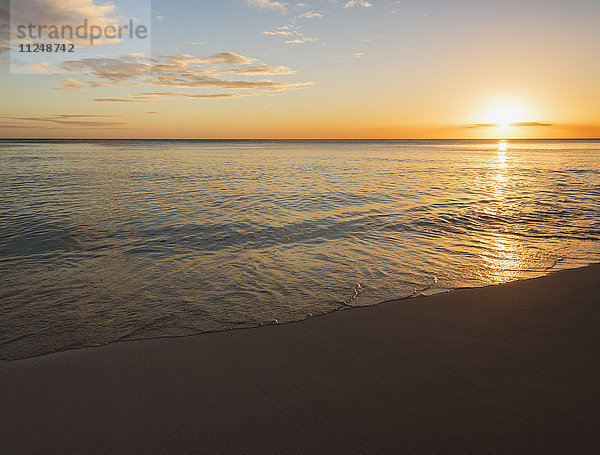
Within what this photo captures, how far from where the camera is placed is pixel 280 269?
7.80 metres

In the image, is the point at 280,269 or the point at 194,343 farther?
the point at 280,269

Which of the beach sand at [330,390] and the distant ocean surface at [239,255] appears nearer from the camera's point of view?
the beach sand at [330,390]

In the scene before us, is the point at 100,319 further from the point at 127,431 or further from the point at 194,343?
the point at 127,431

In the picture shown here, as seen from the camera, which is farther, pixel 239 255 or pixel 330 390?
pixel 239 255

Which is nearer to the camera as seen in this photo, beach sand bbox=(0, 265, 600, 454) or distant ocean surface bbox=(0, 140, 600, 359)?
beach sand bbox=(0, 265, 600, 454)

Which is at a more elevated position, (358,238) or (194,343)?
(358,238)

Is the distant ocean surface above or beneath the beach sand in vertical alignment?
above

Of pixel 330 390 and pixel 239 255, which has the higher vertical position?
pixel 239 255

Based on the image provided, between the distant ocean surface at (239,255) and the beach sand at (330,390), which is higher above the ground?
the distant ocean surface at (239,255)

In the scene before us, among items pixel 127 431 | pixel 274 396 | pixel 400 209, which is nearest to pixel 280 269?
pixel 274 396

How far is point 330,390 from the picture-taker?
379 cm

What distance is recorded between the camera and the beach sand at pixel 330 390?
3.14 metres

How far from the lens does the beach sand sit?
3.14 m

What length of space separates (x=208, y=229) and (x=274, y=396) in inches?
336
